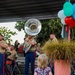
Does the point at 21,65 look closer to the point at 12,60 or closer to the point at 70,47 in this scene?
the point at 12,60

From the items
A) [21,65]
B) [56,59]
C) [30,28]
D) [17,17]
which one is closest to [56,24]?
[17,17]

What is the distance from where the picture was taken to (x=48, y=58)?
17.6ft

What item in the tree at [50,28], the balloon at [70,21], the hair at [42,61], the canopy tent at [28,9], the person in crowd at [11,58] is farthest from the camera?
the tree at [50,28]

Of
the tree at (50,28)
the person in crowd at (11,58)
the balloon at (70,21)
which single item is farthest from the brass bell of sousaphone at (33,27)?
the tree at (50,28)

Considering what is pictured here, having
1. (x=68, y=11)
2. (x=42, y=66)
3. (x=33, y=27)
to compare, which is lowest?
(x=42, y=66)

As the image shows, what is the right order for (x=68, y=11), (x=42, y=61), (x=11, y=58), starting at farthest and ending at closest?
(x=11, y=58), (x=68, y=11), (x=42, y=61)

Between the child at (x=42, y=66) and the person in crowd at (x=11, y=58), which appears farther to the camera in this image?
the person in crowd at (x=11, y=58)

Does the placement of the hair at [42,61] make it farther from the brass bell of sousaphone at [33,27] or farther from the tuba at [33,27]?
the brass bell of sousaphone at [33,27]

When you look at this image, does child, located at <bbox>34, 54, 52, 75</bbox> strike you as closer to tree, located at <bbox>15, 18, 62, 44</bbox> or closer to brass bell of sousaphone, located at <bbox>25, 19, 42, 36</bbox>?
brass bell of sousaphone, located at <bbox>25, 19, 42, 36</bbox>

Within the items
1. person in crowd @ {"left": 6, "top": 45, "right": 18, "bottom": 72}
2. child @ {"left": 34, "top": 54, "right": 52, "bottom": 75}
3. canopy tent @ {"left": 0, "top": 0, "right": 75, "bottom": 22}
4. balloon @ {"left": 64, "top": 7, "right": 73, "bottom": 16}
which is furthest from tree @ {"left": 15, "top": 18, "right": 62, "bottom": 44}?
child @ {"left": 34, "top": 54, "right": 52, "bottom": 75}

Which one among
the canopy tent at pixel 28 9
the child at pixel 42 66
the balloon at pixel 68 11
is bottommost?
the child at pixel 42 66

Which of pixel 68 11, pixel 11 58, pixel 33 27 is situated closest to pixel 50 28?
pixel 11 58

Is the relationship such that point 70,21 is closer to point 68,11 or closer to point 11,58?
point 68,11

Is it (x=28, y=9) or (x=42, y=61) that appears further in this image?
(x=28, y=9)
